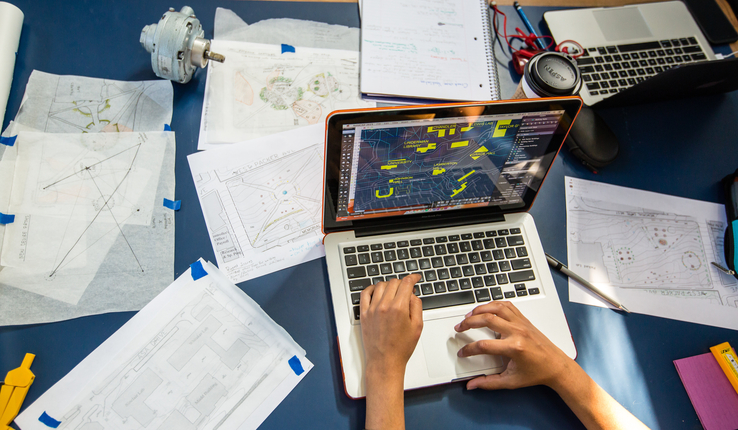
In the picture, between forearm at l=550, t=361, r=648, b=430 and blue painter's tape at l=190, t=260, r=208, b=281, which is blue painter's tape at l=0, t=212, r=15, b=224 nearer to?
blue painter's tape at l=190, t=260, r=208, b=281

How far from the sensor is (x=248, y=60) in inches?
36.1

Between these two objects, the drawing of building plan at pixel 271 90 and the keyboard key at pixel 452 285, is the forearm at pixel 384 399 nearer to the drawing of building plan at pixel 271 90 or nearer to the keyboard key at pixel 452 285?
the keyboard key at pixel 452 285

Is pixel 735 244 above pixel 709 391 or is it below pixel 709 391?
above

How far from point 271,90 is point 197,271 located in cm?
43

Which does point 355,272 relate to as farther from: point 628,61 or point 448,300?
point 628,61

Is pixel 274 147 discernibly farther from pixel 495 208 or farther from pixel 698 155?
pixel 698 155

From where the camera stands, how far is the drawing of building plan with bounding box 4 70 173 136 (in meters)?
0.82

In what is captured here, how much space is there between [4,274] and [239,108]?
0.52 meters

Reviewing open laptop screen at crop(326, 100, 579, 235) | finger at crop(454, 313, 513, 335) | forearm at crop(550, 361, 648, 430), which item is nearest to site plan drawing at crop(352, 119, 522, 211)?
open laptop screen at crop(326, 100, 579, 235)

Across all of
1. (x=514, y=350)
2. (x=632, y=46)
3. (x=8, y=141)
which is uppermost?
(x=632, y=46)

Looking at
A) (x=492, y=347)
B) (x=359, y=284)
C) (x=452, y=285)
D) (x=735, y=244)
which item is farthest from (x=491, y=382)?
(x=735, y=244)

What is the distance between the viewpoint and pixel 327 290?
0.76 metres

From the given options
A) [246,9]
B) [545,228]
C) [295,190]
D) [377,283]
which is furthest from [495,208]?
[246,9]

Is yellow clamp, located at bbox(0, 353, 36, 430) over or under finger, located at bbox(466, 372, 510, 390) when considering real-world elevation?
over
